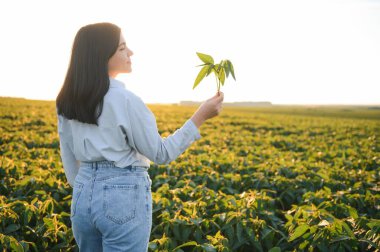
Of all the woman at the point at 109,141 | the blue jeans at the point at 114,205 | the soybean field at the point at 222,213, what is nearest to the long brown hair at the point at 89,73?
the woman at the point at 109,141

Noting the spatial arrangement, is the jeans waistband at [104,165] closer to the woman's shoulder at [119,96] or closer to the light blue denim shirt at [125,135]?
the light blue denim shirt at [125,135]

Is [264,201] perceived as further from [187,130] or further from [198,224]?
[187,130]

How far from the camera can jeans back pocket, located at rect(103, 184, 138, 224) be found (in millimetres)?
1683

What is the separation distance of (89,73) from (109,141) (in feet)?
1.22

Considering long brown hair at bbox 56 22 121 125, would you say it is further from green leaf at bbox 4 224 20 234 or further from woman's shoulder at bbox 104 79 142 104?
green leaf at bbox 4 224 20 234

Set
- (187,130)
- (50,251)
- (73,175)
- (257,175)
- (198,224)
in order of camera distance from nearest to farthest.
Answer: (187,130)
(73,175)
(50,251)
(198,224)
(257,175)

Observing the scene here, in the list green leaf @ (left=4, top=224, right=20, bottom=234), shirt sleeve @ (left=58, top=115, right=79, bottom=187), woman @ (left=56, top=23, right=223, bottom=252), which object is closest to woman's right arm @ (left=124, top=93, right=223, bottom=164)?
woman @ (left=56, top=23, right=223, bottom=252)

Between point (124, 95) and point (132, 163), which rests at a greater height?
point (124, 95)

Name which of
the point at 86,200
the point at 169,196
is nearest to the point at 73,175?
the point at 86,200

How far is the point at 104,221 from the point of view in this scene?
170cm

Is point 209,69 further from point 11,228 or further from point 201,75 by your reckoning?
point 11,228

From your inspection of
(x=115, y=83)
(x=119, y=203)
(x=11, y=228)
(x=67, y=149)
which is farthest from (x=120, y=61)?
(x=11, y=228)

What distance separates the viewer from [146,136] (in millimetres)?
1682

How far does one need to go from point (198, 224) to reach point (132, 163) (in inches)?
66.4
